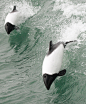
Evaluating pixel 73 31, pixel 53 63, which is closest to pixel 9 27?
pixel 73 31

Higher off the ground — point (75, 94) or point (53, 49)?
point (53, 49)

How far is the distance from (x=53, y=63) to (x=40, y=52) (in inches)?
98.2

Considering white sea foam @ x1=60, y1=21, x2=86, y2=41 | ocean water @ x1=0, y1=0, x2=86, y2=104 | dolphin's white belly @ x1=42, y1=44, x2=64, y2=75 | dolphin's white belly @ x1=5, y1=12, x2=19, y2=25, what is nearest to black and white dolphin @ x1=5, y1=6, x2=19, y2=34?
dolphin's white belly @ x1=5, y1=12, x2=19, y2=25

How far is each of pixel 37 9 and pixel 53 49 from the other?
20.0 feet

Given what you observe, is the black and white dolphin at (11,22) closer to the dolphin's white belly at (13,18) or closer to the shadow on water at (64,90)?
the dolphin's white belly at (13,18)

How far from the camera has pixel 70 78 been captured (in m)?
8.20

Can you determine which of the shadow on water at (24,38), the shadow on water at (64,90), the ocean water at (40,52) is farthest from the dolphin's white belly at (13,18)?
the shadow on water at (64,90)

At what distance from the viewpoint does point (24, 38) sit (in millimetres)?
11805

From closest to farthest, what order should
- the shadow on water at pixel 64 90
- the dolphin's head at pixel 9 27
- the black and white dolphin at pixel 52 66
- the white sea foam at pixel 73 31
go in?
the shadow on water at pixel 64 90
the black and white dolphin at pixel 52 66
the white sea foam at pixel 73 31
the dolphin's head at pixel 9 27

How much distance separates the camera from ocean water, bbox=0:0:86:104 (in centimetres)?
784

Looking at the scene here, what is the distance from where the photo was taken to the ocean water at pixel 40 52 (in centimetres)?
784

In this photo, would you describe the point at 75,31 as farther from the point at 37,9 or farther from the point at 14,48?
the point at 37,9

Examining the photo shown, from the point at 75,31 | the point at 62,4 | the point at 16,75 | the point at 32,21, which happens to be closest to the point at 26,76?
the point at 16,75

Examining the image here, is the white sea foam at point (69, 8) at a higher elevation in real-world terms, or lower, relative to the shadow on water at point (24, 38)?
higher
